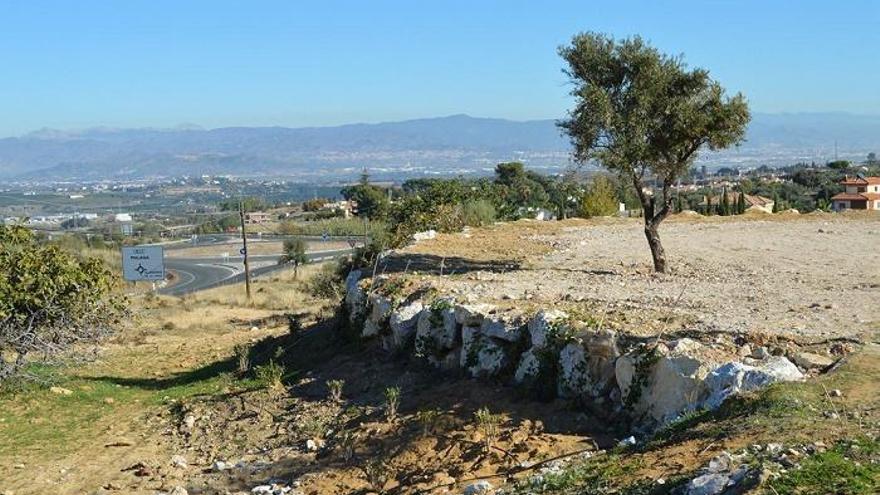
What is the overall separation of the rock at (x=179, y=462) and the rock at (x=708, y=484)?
799 centimetres

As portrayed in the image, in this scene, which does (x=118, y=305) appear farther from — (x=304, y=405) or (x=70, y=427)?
(x=304, y=405)

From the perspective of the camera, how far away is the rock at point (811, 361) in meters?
10.5

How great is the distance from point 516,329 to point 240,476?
4.46 m

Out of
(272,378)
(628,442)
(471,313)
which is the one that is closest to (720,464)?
(628,442)

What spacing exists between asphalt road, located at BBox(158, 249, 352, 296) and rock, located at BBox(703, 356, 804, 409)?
5131 cm

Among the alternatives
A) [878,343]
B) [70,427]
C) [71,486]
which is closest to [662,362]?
[878,343]

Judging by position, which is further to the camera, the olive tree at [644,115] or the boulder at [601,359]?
the olive tree at [644,115]

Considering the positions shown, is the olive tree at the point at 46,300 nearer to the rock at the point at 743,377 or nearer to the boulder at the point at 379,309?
the boulder at the point at 379,309

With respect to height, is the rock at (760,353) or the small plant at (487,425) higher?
the rock at (760,353)

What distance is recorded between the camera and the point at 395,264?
845 inches

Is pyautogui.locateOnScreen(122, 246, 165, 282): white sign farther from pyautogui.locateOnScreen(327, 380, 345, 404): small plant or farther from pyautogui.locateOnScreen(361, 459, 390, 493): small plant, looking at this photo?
pyautogui.locateOnScreen(361, 459, 390, 493): small plant

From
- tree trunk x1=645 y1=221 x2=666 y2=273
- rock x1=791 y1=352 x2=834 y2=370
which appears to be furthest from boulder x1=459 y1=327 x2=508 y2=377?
tree trunk x1=645 y1=221 x2=666 y2=273

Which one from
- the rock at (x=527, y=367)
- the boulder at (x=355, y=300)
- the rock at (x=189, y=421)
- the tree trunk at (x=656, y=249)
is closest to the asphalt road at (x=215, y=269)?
the boulder at (x=355, y=300)

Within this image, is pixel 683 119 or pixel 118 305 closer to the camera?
pixel 683 119
